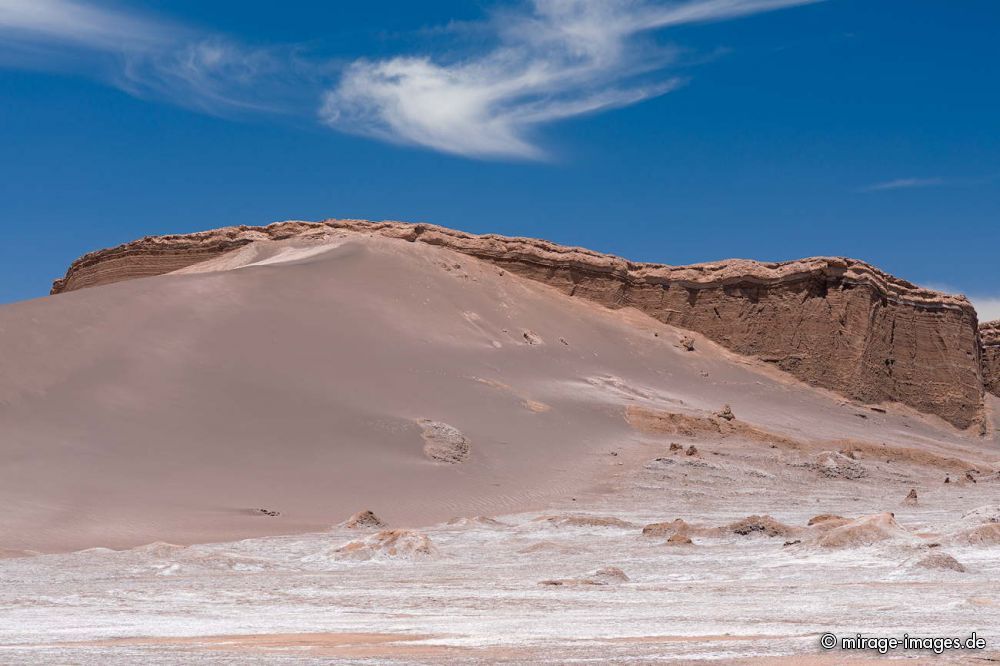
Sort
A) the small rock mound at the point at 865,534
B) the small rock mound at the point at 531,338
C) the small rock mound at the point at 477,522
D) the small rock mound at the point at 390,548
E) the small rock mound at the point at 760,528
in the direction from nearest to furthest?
the small rock mound at the point at 865,534 < the small rock mound at the point at 390,548 < the small rock mound at the point at 760,528 < the small rock mound at the point at 477,522 < the small rock mound at the point at 531,338

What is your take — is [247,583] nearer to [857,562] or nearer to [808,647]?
[857,562]

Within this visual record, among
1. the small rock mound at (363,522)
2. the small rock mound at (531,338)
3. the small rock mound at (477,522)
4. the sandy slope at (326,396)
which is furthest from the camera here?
the small rock mound at (531,338)

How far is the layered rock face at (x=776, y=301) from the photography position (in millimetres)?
52875

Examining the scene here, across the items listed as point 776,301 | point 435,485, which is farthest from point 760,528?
point 776,301

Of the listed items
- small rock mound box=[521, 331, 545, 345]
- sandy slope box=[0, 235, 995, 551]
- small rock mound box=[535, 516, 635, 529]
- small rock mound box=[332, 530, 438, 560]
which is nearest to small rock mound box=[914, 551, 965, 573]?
small rock mound box=[332, 530, 438, 560]

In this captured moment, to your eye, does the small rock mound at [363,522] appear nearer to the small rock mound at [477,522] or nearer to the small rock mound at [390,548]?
the small rock mound at [477,522]

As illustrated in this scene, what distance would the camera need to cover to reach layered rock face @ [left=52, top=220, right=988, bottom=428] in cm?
5288

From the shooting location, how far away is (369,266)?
49.1 meters

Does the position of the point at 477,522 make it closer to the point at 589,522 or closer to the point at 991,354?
the point at 589,522

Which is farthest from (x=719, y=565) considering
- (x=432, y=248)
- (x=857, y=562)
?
(x=432, y=248)

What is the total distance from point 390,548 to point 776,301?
37.8 metres

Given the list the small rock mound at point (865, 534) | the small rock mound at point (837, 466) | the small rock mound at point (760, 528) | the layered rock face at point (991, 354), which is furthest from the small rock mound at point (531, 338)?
the layered rock face at point (991, 354)

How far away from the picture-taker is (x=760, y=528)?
20.3 meters

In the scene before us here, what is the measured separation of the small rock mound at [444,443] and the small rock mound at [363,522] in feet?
23.5
